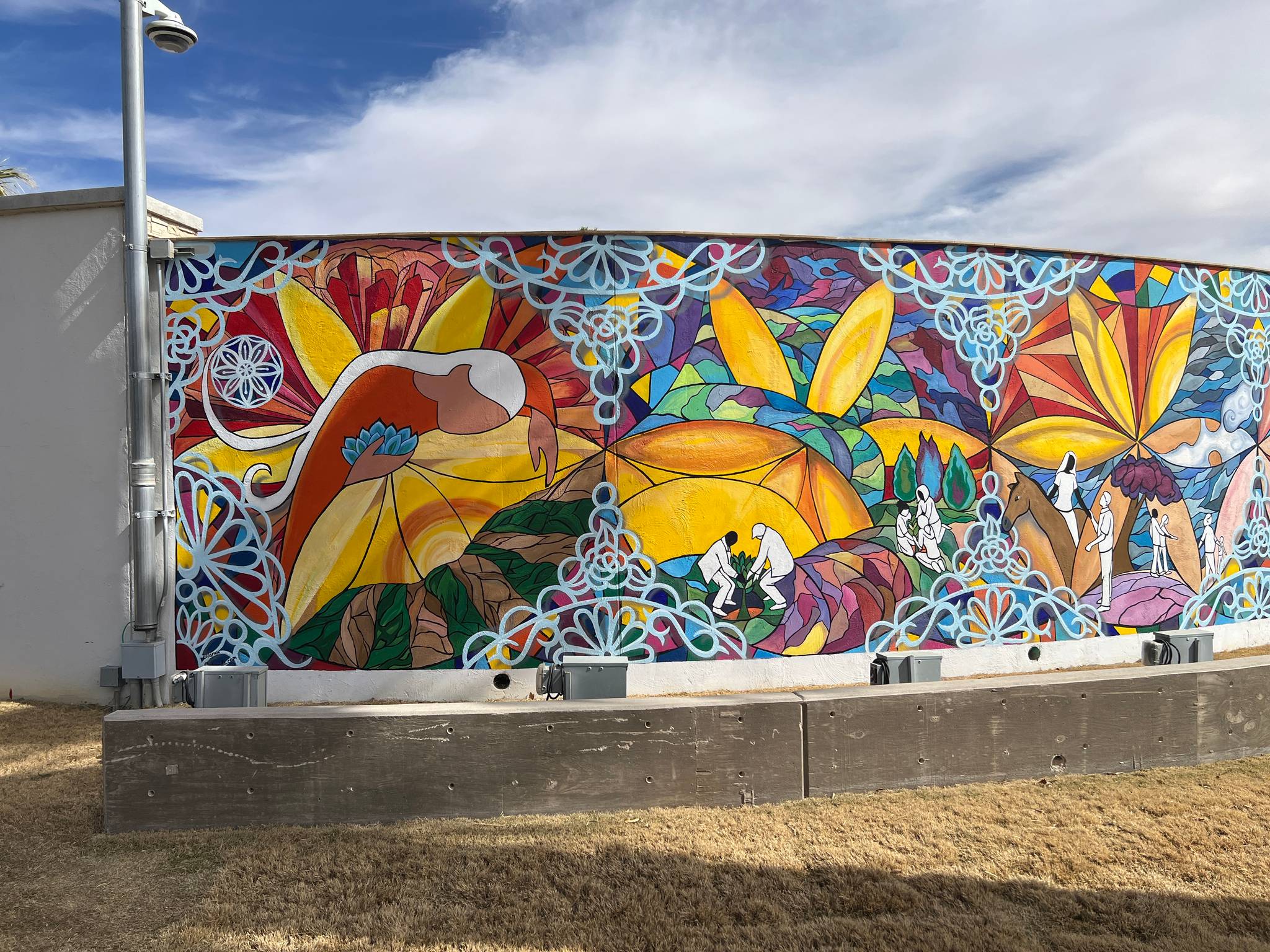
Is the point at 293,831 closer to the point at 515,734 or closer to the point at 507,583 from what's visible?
the point at 515,734

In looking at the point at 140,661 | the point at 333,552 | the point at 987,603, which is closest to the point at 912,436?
the point at 987,603

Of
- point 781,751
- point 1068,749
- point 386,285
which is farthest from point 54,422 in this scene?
point 1068,749

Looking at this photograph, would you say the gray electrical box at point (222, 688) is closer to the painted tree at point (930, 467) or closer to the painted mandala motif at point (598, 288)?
the painted mandala motif at point (598, 288)

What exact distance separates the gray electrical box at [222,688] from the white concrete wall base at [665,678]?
34.5 inches

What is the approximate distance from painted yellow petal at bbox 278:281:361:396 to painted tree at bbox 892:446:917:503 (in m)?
4.89

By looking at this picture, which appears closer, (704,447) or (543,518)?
(543,518)

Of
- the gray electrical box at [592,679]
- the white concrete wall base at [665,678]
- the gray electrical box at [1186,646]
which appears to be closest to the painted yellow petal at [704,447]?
the white concrete wall base at [665,678]

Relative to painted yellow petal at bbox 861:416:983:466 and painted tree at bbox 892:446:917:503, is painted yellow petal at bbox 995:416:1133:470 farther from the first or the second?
painted tree at bbox 892:446:917:503

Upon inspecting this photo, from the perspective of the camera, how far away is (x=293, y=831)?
13.2ft

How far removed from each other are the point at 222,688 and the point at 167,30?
517 centimetres

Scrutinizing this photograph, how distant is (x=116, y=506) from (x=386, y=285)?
9.78 ft

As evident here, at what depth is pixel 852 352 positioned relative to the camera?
289 inches

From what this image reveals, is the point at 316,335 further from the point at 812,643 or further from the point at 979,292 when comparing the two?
the point at 979,292

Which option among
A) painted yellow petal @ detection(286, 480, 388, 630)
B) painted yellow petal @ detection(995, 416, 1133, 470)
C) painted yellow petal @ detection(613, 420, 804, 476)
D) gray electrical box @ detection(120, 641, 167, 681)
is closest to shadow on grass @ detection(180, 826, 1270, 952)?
painted yellow petal @ detection(286, 480, 388, 630)
